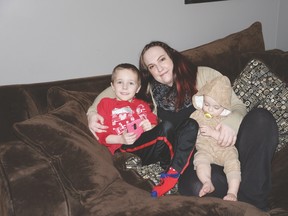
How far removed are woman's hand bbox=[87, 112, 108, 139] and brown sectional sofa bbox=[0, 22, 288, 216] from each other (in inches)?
1.3

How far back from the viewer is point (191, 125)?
1.68 m

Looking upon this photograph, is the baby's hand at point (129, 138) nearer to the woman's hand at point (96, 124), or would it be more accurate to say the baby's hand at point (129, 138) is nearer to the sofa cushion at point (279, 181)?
the woman's hand at point (96, 124)

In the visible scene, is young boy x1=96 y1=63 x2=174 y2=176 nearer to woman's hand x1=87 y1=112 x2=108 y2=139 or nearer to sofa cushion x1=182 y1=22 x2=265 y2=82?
woman's hand x1=87 y1=112 x2=108 y2=139

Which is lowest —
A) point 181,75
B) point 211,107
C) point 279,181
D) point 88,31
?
point 279,181

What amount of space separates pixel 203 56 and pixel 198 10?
2.02 ft

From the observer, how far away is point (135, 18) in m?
2.43

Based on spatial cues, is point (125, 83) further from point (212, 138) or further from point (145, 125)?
point (212, 138)

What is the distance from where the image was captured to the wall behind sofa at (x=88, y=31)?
206 centimetres

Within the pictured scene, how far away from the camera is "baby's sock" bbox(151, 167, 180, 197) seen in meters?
1.59

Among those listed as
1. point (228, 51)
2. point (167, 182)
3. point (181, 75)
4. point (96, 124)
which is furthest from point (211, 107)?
point (228, 51)

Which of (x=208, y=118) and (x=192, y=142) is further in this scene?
(x=208, y=118)

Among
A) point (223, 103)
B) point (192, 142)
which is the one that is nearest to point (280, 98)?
point (223, 103)

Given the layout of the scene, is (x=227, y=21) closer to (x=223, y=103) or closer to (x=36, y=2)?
(x=223, y=103)

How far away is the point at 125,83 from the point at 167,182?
1.97 feet
